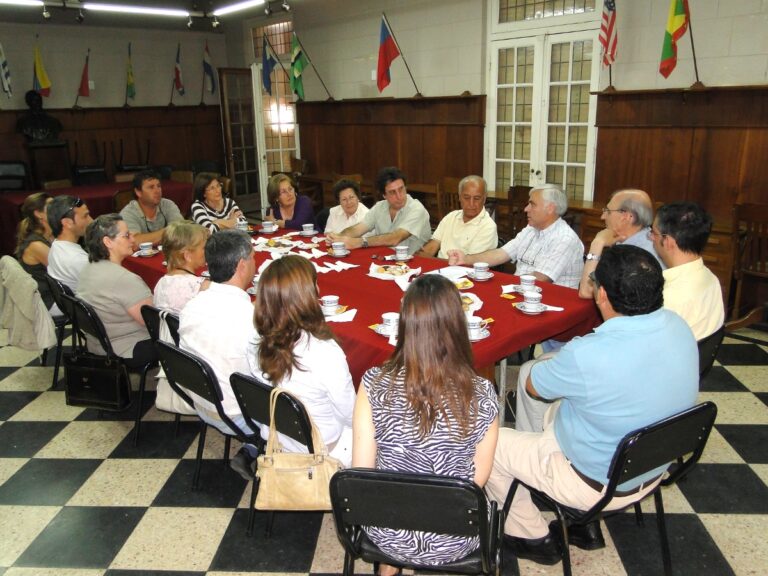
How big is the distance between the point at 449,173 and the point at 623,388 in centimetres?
583

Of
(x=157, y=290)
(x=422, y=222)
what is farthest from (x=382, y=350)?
(x=422, y=222)

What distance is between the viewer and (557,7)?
5.86 meters

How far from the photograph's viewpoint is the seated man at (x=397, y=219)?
4156 mm

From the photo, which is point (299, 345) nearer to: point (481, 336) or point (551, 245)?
point (481, 336)

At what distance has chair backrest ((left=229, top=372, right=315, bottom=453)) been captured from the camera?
183 cm

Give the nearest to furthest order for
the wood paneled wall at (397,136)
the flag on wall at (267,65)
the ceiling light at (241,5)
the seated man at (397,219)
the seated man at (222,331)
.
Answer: the seated man at (222,331) < the seated man at (397,219) < the wood paneled wall at (397,136) < the ceiling light at (241,5) < the flag on wall at (267,65)

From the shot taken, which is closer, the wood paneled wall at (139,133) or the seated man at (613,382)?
the seated man at (613,382)

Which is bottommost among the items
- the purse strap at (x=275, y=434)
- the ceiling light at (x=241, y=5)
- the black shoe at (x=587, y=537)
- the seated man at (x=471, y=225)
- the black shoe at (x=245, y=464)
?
the black shoe at (x=587, y=537)

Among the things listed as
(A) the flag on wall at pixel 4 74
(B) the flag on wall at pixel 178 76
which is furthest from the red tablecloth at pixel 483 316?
(B) the flag on wall at pixel 178 76

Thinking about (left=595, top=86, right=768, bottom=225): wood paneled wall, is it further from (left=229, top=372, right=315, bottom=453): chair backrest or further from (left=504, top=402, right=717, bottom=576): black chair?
(left=229, top=372, right=315, bottom=453): chair backrest

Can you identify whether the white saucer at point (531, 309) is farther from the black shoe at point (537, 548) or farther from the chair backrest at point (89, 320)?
the chair backrest at point (89, 320)

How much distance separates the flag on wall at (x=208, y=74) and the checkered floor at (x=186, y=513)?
27.6ft

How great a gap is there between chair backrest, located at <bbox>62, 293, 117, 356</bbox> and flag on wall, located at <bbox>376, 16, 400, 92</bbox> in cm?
485

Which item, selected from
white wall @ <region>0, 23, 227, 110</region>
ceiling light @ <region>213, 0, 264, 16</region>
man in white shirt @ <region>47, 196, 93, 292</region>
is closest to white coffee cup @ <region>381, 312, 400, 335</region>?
man in white shirt @ <region>47, 196, 93, 292</region>
